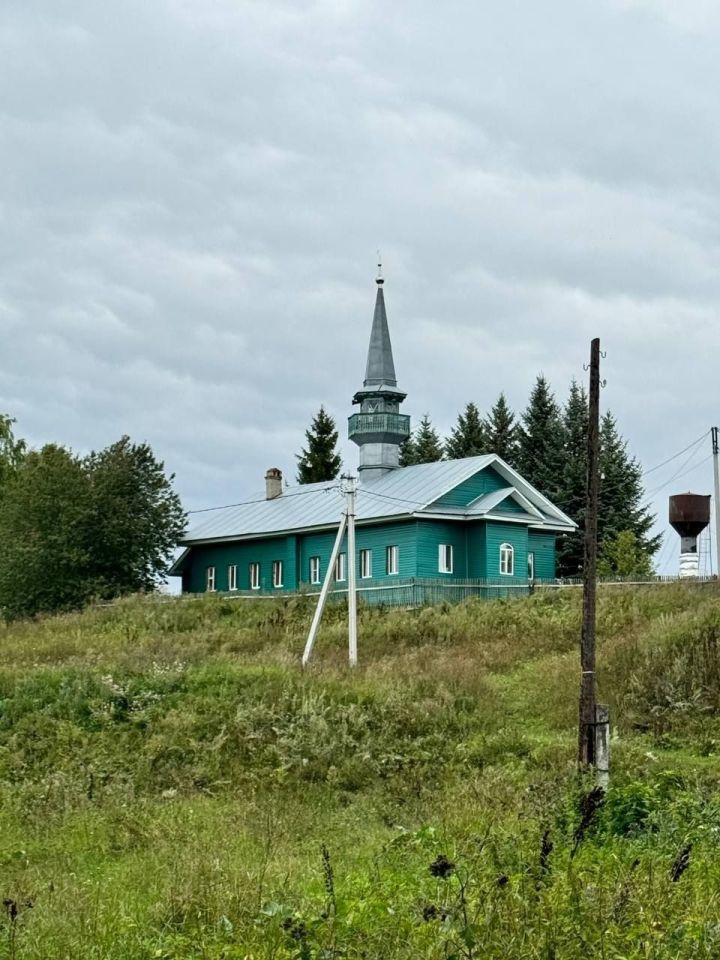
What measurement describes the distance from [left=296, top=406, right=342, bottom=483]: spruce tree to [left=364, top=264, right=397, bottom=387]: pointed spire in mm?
12235

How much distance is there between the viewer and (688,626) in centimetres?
2353

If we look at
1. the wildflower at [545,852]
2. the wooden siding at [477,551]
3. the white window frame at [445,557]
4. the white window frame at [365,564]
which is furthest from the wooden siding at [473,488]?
the wildflower at [545,852]

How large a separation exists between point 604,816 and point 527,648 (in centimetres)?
1448

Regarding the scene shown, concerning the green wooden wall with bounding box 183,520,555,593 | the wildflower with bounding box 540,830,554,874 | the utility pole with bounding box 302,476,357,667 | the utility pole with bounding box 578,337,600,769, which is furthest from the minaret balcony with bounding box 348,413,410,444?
the wildflower with bounding box 540,830,554,874

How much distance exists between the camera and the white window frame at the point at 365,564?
39531 millimetres

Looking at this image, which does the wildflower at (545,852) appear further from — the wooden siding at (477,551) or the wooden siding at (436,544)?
the wooden siding at (477,551)

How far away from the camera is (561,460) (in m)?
52.3

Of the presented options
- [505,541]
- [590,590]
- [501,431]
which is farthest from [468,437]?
[590,590]

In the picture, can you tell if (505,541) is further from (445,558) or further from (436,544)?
(436,544)

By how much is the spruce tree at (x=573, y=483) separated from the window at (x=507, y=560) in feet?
34.9

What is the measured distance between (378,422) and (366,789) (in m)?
26.5

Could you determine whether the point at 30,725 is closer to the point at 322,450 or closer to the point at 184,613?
the point at 184,613

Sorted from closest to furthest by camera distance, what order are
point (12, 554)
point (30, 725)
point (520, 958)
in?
point (520, 958) → point (30, 725) → point (12, 554)

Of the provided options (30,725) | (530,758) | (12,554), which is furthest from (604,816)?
(12,554)
